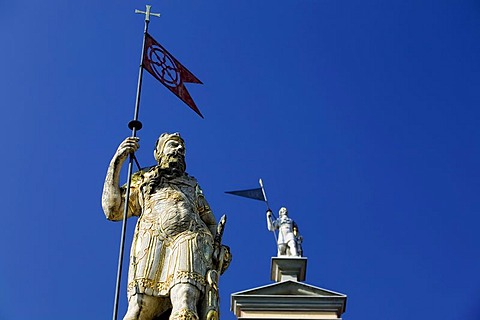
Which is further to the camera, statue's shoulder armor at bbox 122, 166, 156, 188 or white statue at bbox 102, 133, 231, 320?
statue's shoulder armor at bbox 122, 166, 156, 188

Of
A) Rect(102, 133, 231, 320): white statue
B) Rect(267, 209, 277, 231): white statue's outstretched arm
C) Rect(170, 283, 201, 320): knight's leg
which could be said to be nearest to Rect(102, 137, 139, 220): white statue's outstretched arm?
Rect(102, 133, 231, 320): white statue

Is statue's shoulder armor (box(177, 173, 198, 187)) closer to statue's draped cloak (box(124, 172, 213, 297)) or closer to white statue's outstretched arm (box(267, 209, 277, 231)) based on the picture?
statue's draped cloak (box(124, 172, 213, 297))

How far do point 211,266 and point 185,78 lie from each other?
3781mm

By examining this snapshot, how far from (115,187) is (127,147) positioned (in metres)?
0.39

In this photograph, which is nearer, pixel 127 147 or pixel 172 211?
pixel 172 211

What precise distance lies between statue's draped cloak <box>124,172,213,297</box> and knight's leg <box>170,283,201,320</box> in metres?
0.06

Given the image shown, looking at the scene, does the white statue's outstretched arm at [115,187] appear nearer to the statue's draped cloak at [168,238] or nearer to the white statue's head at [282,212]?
the statue's draped cloak at [168,238]

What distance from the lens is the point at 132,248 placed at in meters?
9.20

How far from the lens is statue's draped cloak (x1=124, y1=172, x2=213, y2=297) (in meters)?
8.73

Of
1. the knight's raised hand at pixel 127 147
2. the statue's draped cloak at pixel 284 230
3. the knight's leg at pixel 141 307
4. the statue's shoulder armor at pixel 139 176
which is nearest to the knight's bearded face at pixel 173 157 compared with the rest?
the statue's shoulder armor at pixel 139 176

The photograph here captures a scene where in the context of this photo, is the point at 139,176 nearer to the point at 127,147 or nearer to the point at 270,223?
the point at 127,147

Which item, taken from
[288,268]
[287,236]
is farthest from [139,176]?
[287,236]

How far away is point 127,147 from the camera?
9.62 m

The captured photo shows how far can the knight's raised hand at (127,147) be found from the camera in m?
9.59
